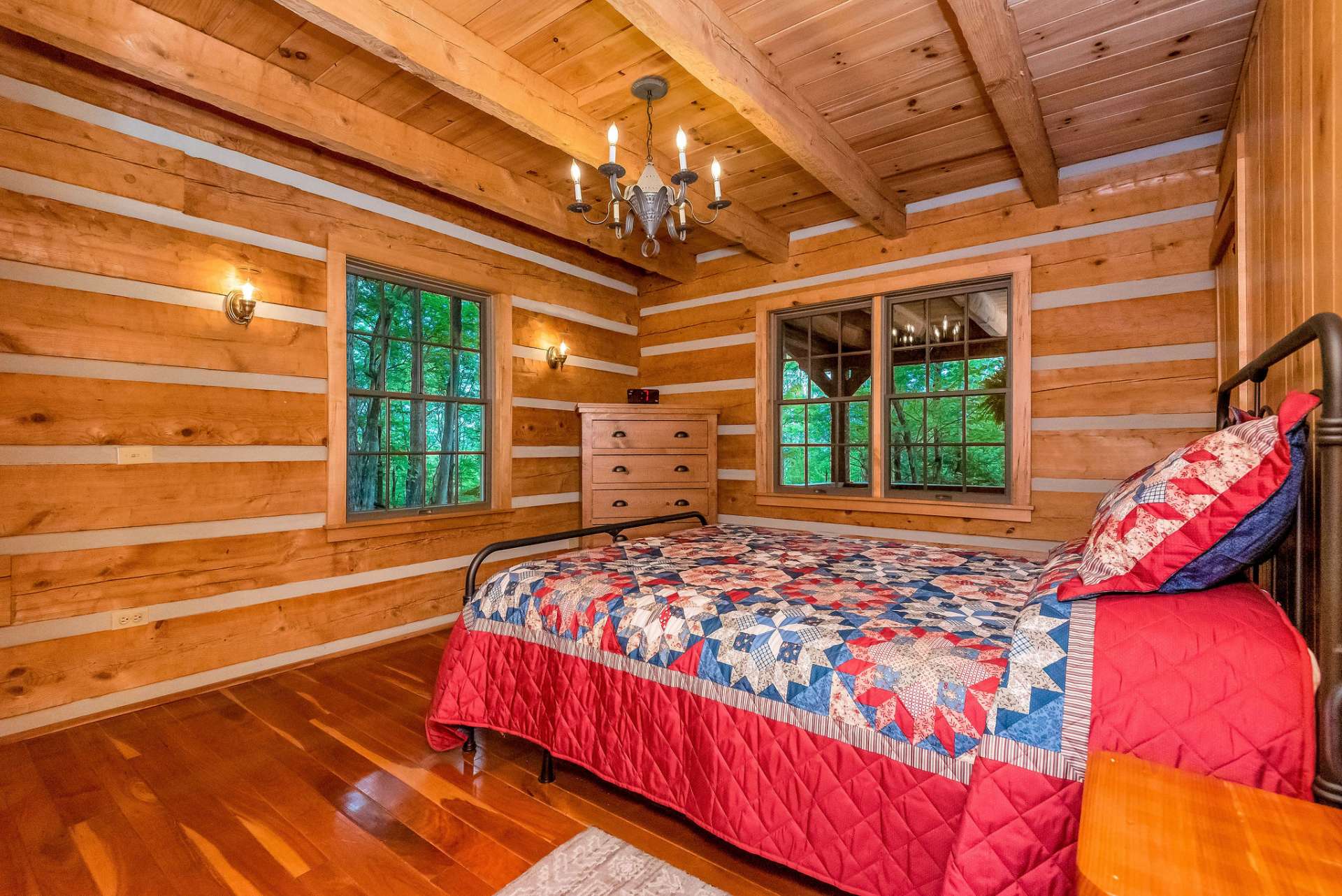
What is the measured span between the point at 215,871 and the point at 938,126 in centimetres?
411

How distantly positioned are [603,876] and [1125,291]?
12.1ft

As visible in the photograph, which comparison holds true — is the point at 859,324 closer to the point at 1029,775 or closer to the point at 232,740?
the point at 1029,775

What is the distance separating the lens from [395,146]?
3121mm

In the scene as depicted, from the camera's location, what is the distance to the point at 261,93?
2648mm

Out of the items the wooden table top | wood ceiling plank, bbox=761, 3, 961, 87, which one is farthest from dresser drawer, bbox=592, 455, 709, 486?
the wooden table top

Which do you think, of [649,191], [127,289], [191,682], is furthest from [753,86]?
[191,682]

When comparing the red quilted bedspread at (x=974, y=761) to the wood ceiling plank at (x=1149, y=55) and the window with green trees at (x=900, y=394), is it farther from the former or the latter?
the window with green trees at (x=900, y=394)

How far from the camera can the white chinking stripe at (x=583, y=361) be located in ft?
14.5

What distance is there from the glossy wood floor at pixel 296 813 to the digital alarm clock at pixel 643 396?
8.84ft

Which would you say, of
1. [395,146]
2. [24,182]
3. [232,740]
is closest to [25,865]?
[232,740]

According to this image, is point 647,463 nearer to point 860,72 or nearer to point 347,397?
point 347,397

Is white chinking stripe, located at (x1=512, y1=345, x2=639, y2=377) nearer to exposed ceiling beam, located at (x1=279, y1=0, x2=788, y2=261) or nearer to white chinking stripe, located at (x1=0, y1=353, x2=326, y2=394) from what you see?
white chinking stripe, located at (x1=0, y1=353, x2=326, y2=394)

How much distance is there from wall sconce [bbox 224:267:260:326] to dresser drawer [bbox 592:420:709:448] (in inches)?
83.7

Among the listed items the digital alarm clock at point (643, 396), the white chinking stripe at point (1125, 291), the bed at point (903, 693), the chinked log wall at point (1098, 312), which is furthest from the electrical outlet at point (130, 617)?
the white chinking stripe at point (1125, 291)
